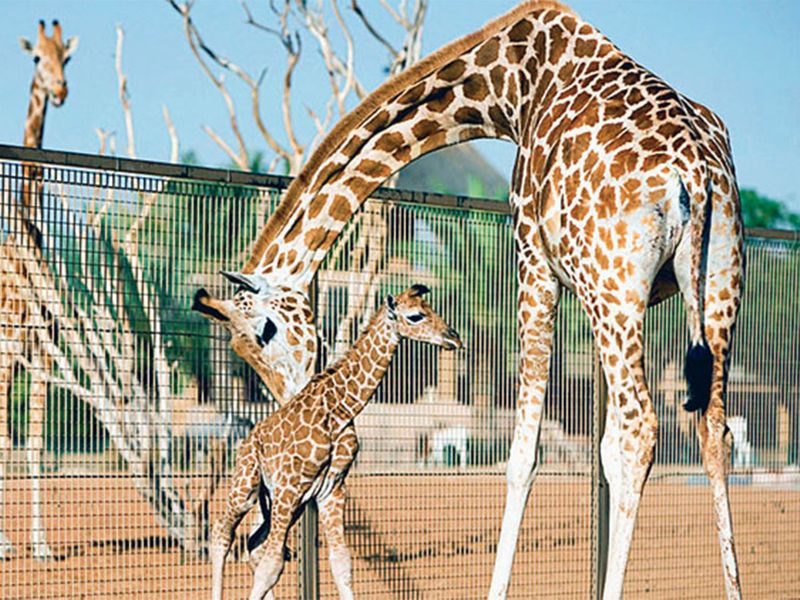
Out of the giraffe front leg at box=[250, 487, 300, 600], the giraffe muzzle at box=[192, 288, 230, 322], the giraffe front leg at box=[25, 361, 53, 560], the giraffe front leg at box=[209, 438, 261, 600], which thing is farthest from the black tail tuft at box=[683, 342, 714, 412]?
the giraffe front leg at box=[25, 361, 53, 560]

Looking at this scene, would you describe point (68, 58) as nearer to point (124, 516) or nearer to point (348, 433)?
point (124, 516)

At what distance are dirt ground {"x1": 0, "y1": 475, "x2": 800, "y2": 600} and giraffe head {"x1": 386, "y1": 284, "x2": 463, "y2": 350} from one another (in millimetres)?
1877

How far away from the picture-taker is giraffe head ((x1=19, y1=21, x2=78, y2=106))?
1338 cm

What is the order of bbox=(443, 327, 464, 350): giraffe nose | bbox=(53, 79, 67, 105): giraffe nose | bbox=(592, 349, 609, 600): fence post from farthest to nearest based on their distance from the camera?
bbox=(53, 79, 67, 105): giraffe nose < bbox=(592, 349, 609, 600): fence post < bbox=(443, 327, 464, 350): giraffe nose

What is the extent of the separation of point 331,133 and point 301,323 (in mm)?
920

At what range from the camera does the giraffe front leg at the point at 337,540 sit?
5.01 metres

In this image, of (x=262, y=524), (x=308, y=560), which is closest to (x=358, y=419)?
(x=308, y=560)

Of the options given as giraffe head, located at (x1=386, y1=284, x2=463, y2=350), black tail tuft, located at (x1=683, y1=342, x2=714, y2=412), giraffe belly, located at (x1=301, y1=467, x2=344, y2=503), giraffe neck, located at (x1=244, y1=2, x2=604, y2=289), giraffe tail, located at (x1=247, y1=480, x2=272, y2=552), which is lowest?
giraffe tail, located at (x1=247, y1=480, x2=272, y2=552)

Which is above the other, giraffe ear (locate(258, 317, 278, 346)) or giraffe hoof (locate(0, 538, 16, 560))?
giraffe ear (locate(258, 317, 278, 346))

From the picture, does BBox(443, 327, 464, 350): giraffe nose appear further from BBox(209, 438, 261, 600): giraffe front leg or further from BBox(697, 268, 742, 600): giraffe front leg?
BBox(697, 268, 742, 600): giraffe front leg

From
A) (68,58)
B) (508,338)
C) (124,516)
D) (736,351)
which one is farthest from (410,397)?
(68,58)

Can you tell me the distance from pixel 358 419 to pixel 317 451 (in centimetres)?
211

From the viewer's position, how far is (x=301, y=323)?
5.12 meters

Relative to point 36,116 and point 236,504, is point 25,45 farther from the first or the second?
point 236,504
